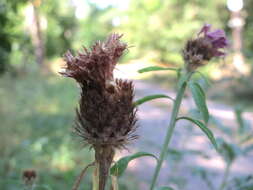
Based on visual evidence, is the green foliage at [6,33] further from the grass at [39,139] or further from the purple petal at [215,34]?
the purple petal at [215,34]

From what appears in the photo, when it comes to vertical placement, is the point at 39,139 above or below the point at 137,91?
below

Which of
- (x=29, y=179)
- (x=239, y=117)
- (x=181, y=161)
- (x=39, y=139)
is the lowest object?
(x=29, y=179)

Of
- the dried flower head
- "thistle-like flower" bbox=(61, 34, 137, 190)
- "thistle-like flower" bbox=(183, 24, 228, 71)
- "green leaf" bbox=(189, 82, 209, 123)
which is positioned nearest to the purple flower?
"thistle-like flower" bbox=(183, 24, 228, 71)

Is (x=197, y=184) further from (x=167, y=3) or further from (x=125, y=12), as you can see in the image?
(x=125, y=12)

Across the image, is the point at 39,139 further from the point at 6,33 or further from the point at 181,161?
the point at 181,161

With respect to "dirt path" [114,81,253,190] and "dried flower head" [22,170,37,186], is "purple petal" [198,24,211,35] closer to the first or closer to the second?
"dried flower head" [22,170,37,186]

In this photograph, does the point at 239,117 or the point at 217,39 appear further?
the point at 239,117

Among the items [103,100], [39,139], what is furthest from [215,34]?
[39,139]
